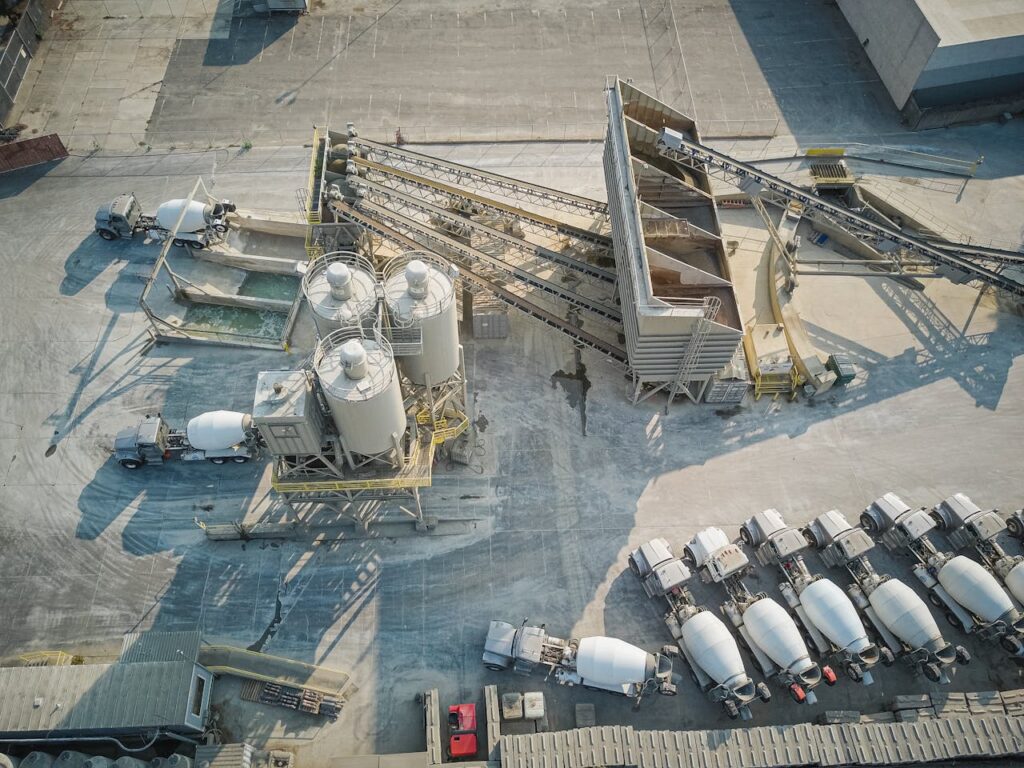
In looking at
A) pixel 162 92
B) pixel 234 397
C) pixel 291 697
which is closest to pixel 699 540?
pixel 291 697

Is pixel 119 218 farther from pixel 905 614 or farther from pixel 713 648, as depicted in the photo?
pixel 905 614

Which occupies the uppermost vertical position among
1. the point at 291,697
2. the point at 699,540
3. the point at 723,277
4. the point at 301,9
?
the point at 301,9

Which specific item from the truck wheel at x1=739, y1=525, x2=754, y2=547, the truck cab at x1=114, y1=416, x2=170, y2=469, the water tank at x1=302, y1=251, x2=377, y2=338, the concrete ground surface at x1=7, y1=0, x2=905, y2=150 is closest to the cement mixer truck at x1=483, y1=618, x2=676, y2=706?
the truck wheel at x1=739, y1=525, x2=754, y2=547

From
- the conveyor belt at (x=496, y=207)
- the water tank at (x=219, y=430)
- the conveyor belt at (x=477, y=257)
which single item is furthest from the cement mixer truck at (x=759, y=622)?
the water tank at (x=219, y=430)

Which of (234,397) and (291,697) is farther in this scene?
(234,397)

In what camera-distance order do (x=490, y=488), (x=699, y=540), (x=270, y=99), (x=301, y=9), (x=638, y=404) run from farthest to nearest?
(x=301, y=9)
(x=270, y=99)
(x=638, y=404)
(x=490, y=488)
(x=699, y=540)

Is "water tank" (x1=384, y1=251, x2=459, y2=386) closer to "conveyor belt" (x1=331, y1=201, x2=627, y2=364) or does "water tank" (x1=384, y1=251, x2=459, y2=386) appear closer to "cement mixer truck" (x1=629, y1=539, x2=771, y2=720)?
"conveyor belt" (x1=331, y1=201, x2=627, y2=364)

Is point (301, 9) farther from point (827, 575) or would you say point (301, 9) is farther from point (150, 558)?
point (827, 575)
